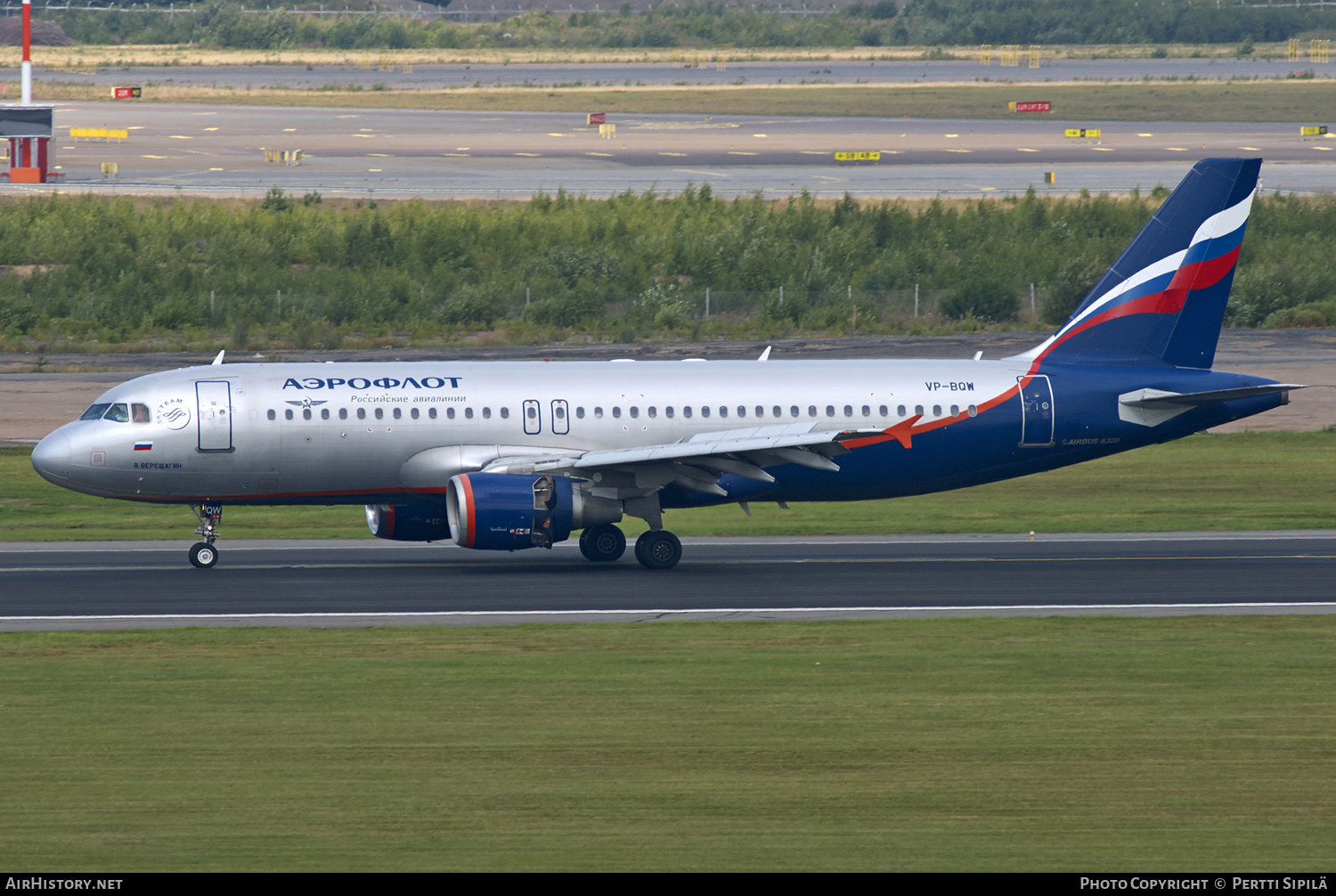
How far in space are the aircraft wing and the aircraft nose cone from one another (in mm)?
8383

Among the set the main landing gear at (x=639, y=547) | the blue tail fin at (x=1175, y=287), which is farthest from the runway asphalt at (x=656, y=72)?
the main landing gear at (x=639, y=547)

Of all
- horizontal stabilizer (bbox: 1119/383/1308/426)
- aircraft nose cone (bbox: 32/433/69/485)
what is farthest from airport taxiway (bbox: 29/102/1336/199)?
aircraft nose cone (bbox: 32/433/69/485)

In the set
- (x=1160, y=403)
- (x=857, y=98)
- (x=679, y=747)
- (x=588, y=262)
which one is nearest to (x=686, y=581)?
(x=1160, y=403)

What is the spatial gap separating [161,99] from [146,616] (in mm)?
114679

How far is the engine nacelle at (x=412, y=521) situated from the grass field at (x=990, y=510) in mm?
5372

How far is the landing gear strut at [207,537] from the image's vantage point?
112 ft

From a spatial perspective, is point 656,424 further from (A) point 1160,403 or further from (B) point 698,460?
(A) point 1160,403

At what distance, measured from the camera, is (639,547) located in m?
34.2

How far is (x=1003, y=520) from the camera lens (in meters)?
41.1

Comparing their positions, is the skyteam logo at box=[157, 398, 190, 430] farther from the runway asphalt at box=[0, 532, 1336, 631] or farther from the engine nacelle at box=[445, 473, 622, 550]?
the engine nacelle at box=[445, 473, 622, 550]

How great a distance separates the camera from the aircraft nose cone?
109 ft

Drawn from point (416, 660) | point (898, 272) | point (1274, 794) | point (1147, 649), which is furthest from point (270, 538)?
point (898, 272)

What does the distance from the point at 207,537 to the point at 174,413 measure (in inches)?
112

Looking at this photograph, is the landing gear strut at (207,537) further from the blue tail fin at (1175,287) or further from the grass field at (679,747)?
the blue tail fin at (1175,287)
